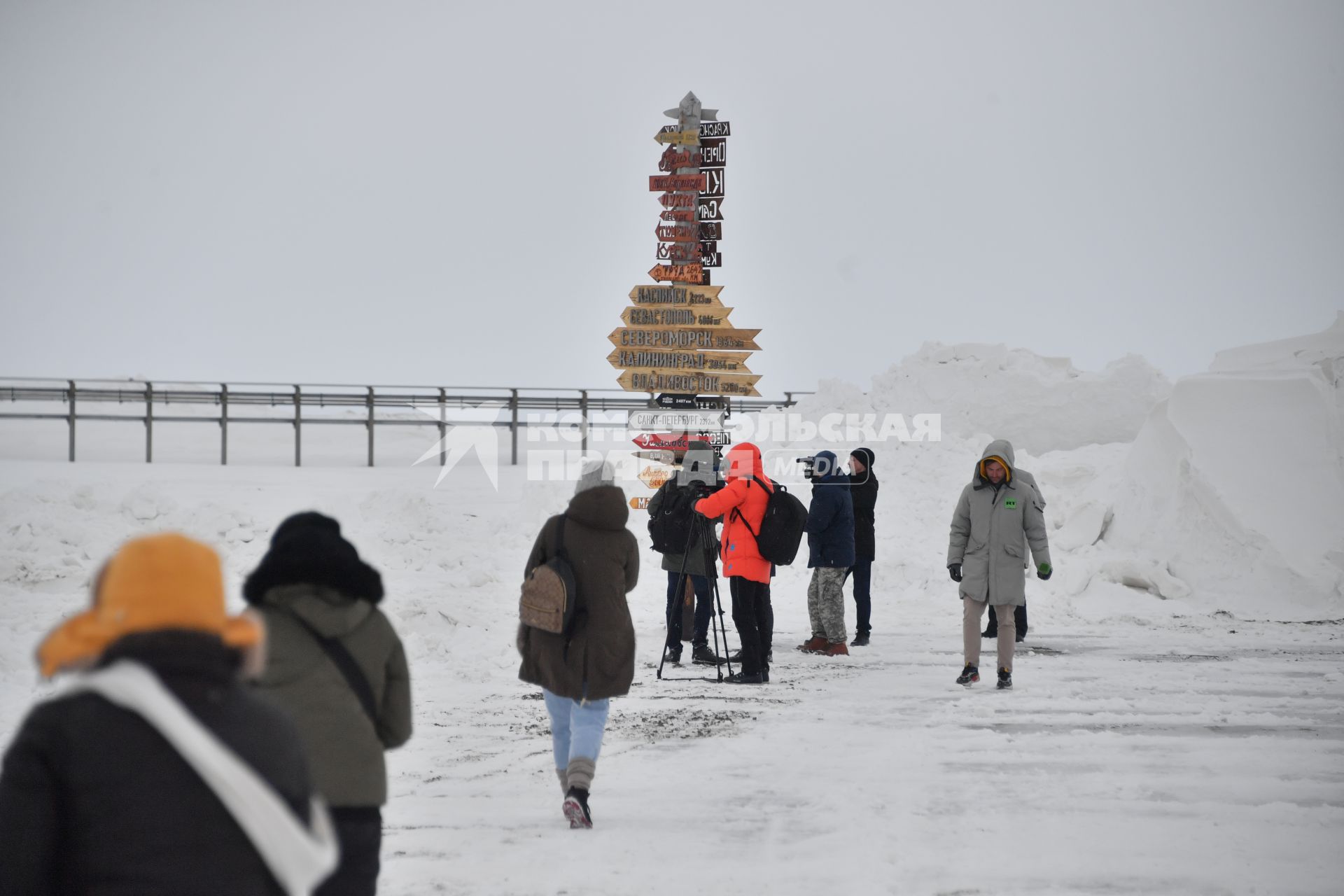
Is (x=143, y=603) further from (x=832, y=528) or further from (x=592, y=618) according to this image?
(x=832, y=528)

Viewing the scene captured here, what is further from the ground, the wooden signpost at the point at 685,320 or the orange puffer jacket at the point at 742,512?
the wooden signpost at the point at 685,320

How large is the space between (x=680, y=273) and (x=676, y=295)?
1.02 feet

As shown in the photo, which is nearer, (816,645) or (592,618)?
(592,618)

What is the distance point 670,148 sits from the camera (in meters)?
17.3

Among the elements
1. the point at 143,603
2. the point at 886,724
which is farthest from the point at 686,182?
the point at 143,603

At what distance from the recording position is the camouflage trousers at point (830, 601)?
39.0ft

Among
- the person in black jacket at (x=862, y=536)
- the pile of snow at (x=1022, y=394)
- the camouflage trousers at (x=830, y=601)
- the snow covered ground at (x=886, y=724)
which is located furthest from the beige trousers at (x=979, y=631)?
the pile of snow at (x=1022, y=394)

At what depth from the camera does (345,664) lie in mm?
3578

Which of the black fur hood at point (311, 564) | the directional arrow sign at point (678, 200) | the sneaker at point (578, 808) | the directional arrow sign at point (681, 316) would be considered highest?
the directional arrow sign at point (678, 200)

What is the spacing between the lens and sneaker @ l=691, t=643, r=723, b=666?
37.0ft

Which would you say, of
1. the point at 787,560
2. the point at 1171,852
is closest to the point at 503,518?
the point at 787,560

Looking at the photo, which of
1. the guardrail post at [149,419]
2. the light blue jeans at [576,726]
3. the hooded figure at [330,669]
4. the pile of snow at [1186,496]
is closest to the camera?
the hooded figure at [330,669]

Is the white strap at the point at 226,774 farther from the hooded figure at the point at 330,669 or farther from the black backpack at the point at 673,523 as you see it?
the black backpack at the point at 673,523

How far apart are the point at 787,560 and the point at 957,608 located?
5.90 m
